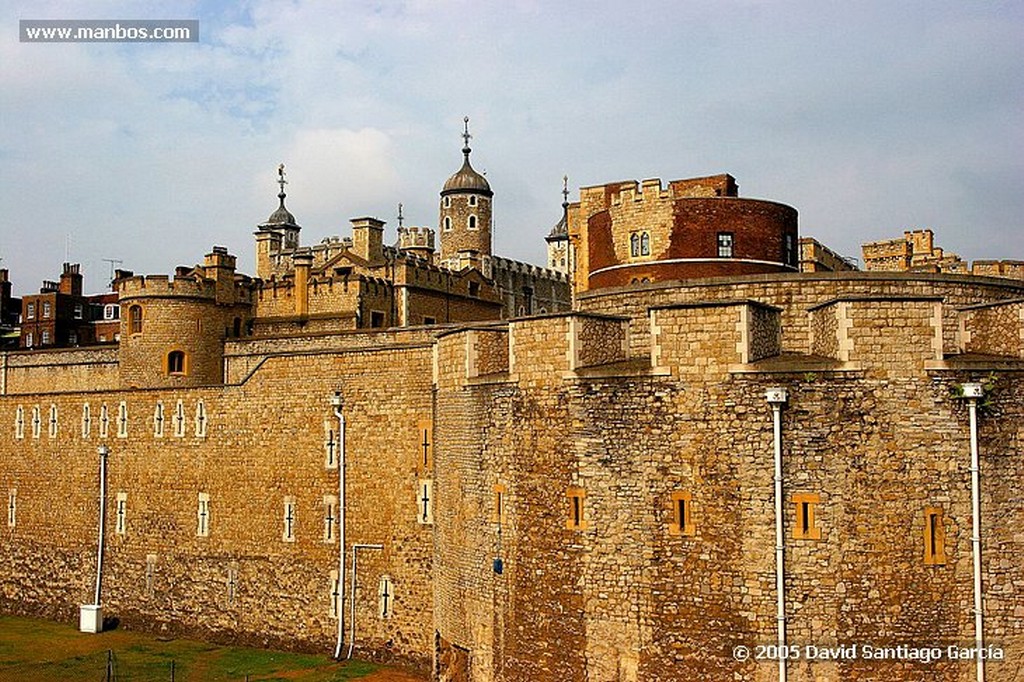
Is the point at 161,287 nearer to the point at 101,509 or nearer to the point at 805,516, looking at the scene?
the point at 101,509

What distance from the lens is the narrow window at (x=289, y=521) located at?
30.9 m

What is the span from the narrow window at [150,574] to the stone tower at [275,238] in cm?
3317

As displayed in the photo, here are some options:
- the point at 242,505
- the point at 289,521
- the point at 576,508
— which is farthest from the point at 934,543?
the point at 242,505

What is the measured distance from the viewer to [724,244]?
100 feet

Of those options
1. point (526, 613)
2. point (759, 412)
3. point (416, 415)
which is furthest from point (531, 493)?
point (416, 415)

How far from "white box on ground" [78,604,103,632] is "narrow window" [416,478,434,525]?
12678 millimetres

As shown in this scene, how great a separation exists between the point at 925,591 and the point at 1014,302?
16.1ft

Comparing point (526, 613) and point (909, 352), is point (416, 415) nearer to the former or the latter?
point (526, 613)

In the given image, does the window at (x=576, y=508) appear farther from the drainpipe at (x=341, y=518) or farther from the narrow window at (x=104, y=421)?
the narrow window at (x=104, y=421)

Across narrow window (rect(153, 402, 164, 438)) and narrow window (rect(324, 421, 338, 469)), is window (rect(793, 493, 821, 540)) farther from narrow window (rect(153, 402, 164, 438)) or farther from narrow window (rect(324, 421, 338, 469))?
narrow window (rect(153, 402, 164, 438))

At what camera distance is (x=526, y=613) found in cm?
2070

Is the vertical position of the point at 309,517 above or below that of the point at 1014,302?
below

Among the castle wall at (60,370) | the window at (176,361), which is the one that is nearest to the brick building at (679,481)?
the window at (176,361)

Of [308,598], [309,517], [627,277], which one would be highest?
[627,277]
